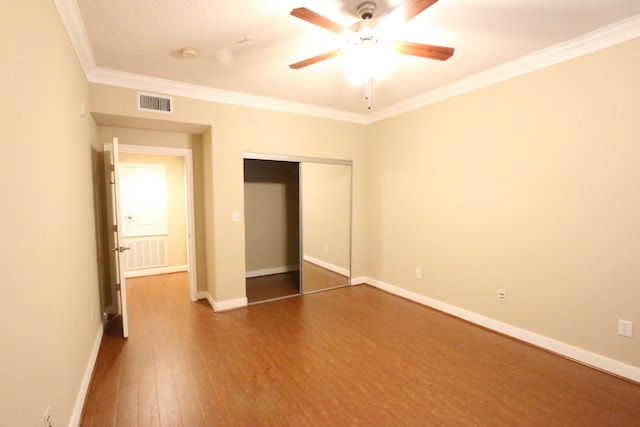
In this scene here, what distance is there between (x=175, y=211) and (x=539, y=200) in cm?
570

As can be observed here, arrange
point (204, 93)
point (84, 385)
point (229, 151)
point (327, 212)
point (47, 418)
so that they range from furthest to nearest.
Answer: point (327, 212) < point (229, 151) < point (204, 93) < point (84, 385) < point (47, 418)

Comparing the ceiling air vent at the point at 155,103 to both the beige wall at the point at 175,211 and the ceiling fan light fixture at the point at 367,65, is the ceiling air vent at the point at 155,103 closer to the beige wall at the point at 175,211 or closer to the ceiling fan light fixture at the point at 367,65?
the ceiling fan light fixture at the point at 367,65

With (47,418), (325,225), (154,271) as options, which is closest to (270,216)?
(325,225)

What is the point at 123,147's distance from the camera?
371 centimetres

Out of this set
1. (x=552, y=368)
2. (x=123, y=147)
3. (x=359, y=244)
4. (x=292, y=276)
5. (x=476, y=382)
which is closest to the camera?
(x=476, y=382)

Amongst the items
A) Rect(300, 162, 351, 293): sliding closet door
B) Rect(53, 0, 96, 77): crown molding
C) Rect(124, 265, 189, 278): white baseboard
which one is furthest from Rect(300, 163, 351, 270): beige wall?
Rect(124, 265, 189, 278): white baseboard

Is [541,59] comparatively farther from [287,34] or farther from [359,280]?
[359,280]

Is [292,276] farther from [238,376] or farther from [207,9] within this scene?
[207,9]

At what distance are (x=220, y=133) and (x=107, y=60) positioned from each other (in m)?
1.27

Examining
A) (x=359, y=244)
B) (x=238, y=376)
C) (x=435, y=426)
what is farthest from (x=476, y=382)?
(x=359, y=244)

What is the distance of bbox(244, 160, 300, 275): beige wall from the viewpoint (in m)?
5.61

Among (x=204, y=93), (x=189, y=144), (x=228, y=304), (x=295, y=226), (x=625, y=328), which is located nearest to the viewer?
(x=625, y=328)

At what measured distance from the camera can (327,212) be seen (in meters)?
4.78

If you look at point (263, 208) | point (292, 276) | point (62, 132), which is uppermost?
point (62, 132)
